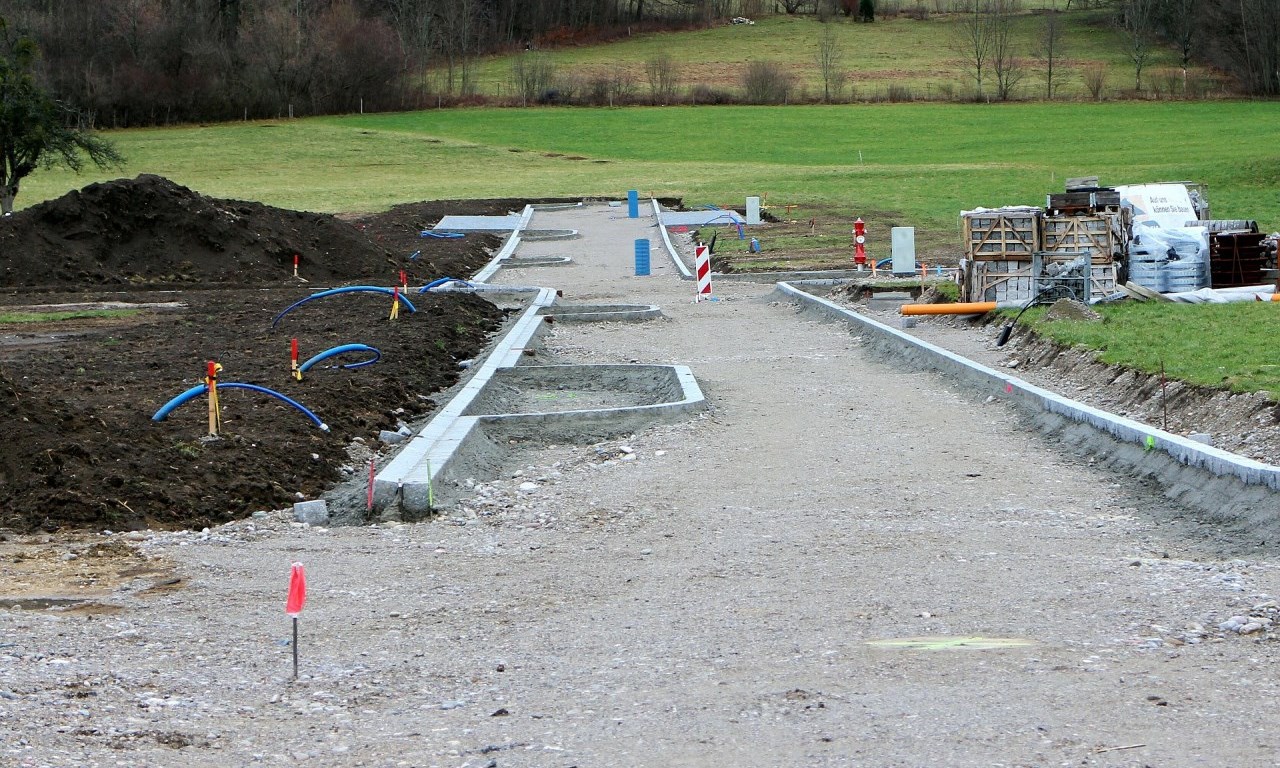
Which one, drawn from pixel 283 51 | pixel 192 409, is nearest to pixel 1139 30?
pixel 283 51

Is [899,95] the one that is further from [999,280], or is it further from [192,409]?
[192,409]

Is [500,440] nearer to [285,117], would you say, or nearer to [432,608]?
[432,608]

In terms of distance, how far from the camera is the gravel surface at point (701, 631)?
5.82 metres

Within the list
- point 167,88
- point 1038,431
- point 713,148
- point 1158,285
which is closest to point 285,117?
point 167,88

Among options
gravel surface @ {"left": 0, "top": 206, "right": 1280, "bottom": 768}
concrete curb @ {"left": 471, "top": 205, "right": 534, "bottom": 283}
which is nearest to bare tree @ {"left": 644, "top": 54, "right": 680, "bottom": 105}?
concrete curb @ {"left": 471, "top": 205, "right": 534, "bottom": 283}

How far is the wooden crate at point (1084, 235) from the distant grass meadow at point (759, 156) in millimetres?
9857

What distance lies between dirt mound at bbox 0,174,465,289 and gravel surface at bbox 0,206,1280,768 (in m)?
18.5

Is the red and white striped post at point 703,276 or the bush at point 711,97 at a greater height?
the bush at point 711,97

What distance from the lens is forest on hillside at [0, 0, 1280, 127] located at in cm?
8750

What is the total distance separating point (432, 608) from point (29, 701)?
7.59 feet

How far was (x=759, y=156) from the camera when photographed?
73.7 metres

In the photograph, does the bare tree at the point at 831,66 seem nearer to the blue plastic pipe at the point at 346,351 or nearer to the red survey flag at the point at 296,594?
the blue plastic pipe at the point at 346,351

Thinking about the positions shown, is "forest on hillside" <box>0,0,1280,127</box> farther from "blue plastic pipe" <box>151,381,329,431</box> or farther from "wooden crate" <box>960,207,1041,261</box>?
"blue plastic pipe" <box>151,381,329,431</box>

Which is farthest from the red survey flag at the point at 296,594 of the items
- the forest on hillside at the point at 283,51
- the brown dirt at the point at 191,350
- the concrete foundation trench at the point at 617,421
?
the forest on hillside at the point at 283,51
